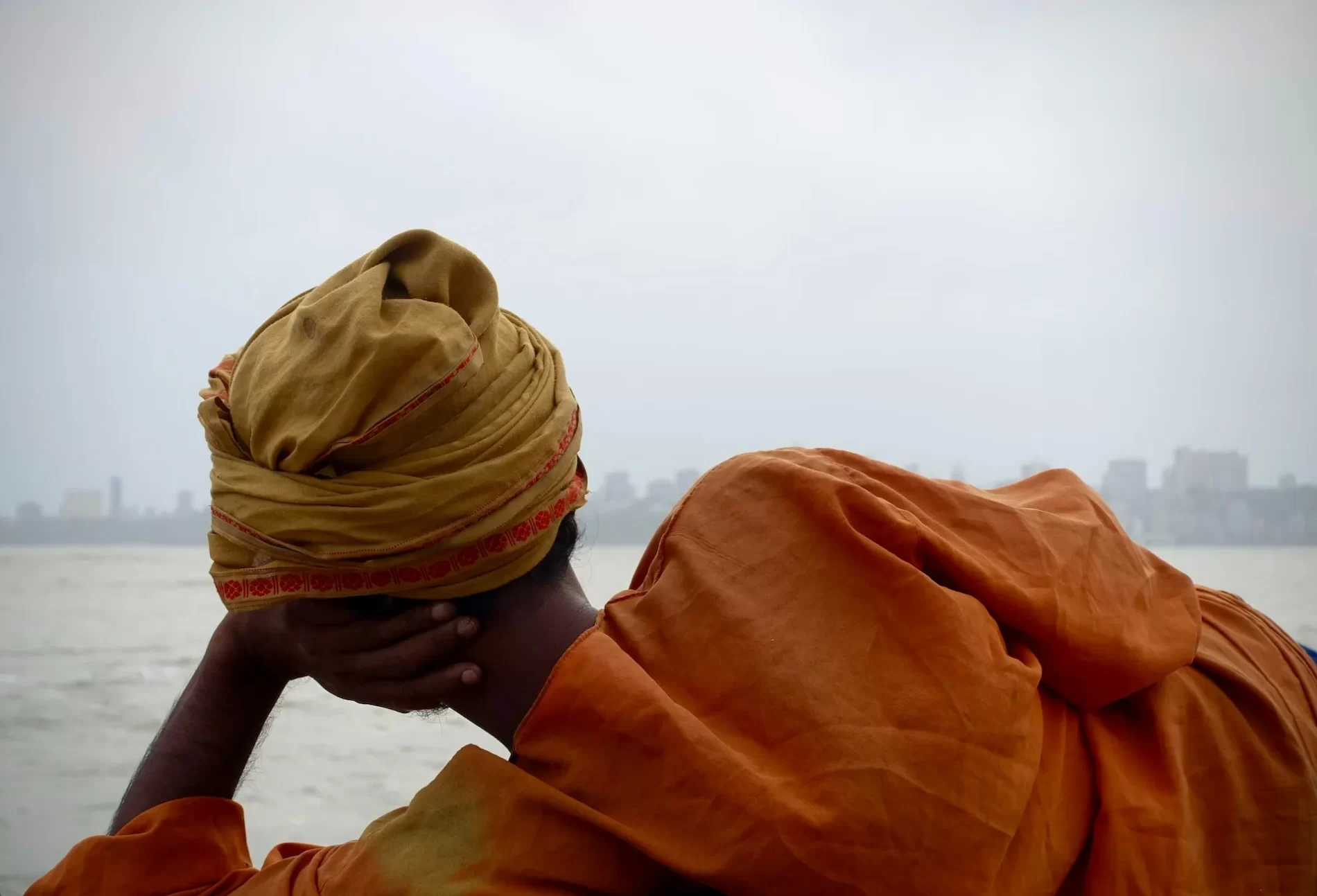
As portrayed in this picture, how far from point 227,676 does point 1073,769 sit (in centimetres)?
124

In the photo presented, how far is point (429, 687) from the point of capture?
136cm

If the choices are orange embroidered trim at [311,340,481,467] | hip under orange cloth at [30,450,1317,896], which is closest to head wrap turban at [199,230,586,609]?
orange embroidered trim at [311,340,481,467]

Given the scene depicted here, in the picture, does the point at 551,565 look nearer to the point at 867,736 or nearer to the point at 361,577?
the point at 361,577

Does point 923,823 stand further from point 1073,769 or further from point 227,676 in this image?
point 227,676

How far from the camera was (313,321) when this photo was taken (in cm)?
131

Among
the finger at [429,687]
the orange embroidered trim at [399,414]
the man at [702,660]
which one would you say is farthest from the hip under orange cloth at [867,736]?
the orange embroidered trim at [399,414]

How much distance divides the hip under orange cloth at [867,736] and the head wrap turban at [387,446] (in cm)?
21

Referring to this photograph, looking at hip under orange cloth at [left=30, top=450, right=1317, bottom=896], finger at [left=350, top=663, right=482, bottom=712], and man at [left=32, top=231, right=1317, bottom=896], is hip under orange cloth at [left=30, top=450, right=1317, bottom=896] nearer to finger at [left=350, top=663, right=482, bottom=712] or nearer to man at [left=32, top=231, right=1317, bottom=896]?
man at [left=32, top=231, right=1317, bottom=896]

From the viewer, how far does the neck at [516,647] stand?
135cm

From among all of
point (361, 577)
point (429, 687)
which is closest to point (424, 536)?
point (361, 577)

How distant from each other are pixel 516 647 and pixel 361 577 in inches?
8.8

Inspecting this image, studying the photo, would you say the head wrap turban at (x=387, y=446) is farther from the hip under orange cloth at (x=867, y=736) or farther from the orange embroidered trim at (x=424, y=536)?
the hip under orange cloth at (x=867, y=736)

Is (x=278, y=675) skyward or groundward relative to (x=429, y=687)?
groundward

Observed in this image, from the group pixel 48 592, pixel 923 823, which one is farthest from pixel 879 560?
pixel 48 592
